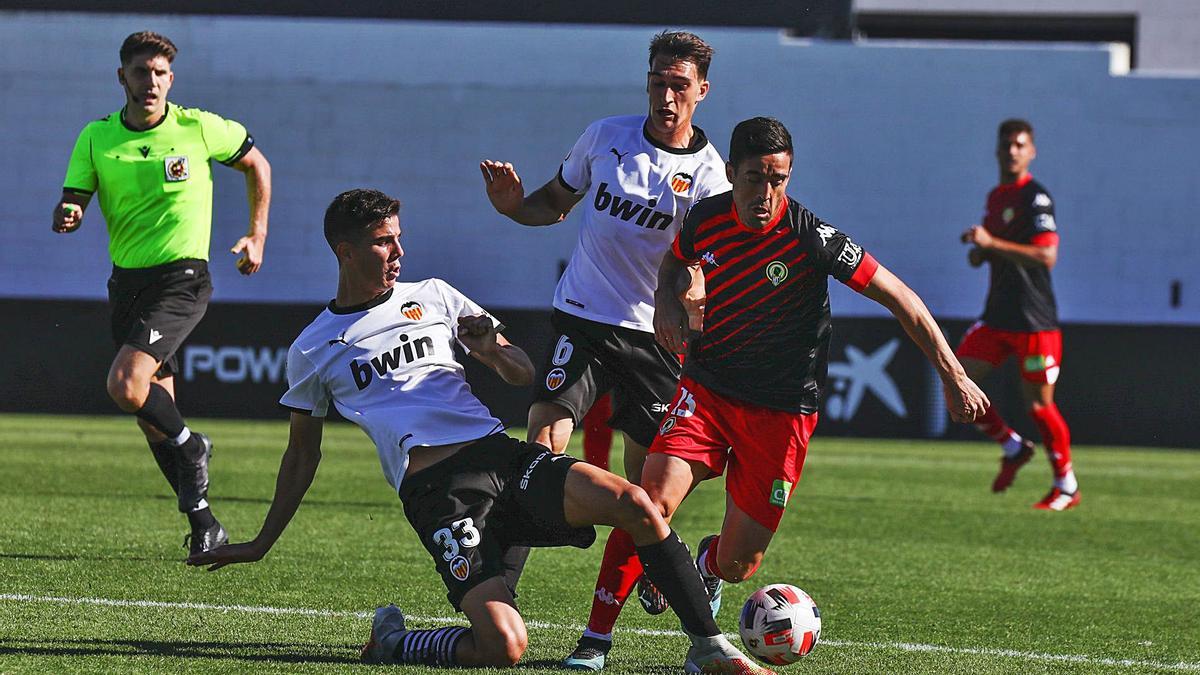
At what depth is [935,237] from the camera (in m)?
20.3

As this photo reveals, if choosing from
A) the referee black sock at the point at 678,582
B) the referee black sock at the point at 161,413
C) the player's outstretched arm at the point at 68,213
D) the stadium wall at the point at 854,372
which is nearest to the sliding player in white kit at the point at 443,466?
the referee black sock at the point at 678,582

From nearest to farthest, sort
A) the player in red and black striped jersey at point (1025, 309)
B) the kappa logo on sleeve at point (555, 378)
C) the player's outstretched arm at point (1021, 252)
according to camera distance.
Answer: the kappa logo on sleeve at point (555, 378) → the player's outstretched arm at point (1021, 252) → the player in red and black striped jersey at point (1025, 309)

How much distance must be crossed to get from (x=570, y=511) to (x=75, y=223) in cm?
339

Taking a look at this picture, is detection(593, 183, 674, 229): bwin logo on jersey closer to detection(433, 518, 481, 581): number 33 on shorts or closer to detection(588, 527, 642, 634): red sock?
detection(588, 527, 642, 634): red sock

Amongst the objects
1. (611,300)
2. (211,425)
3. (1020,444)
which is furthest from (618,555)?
(211,425)

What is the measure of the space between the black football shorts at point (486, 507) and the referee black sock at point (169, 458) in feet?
7.84

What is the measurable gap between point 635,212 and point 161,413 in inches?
92.0

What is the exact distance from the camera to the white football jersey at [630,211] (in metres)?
6.02

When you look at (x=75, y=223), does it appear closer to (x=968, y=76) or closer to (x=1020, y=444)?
(x=1020, y=444)

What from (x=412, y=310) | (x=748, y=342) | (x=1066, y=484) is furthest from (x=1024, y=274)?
(x=412, y=310)

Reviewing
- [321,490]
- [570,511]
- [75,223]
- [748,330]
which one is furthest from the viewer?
[321,490]

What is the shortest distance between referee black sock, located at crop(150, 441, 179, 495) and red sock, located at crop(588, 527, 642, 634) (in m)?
A: 2.65

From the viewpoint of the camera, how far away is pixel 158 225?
7.19 metres

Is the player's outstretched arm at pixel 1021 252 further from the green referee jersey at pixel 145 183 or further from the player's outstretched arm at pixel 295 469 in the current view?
the player's outstretched arm at pixel 295 469
